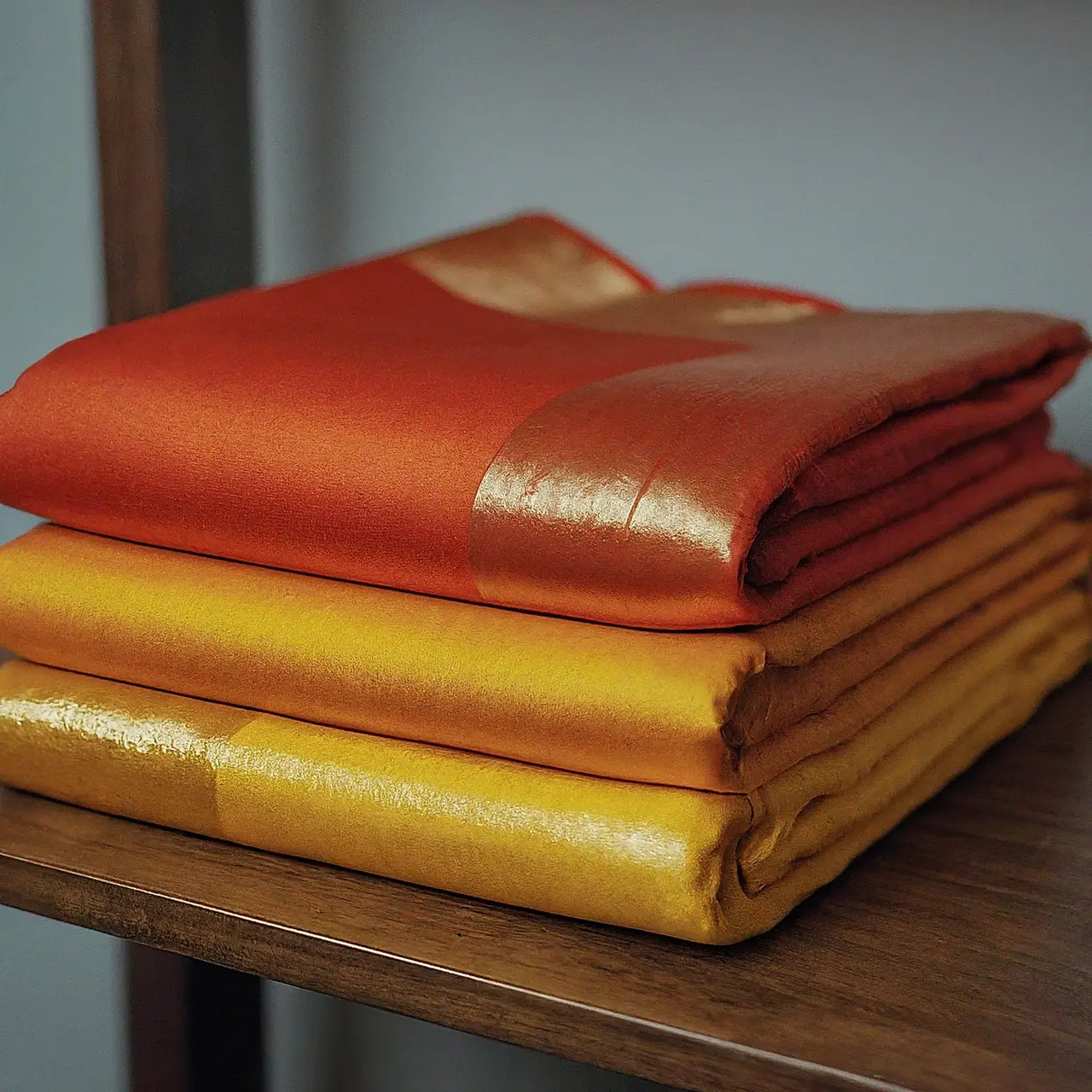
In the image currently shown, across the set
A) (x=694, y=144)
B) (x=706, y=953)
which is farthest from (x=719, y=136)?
(x=706, y=953)

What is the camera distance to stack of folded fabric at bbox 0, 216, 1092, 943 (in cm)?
45

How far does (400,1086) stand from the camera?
104 cm

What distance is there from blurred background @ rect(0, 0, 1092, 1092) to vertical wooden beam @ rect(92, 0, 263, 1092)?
19mm

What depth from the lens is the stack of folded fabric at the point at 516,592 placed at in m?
0.45

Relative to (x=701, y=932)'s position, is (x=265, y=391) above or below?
above

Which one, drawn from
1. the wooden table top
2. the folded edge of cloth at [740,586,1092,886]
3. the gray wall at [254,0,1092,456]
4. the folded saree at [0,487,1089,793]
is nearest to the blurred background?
the gray wall at [254,0,1092,456]

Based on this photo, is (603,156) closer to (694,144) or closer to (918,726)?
(694,144)

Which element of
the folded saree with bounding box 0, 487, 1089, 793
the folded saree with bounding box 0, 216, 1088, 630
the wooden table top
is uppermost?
the folded saree with bounding box 0, 216, 1088, 630

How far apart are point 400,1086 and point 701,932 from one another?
0.65 meters

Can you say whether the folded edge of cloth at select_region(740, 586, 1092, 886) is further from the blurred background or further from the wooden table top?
the blurred background

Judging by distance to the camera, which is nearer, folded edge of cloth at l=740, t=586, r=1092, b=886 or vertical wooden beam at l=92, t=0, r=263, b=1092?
folded edge of cloth at l=740, t=586, r=1092, b=886

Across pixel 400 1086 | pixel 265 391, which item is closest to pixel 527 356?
pixel 265 391

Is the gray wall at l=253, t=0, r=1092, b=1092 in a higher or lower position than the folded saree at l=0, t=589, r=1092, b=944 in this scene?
higher

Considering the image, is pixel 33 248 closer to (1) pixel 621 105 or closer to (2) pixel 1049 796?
(1) pixel 621 105
